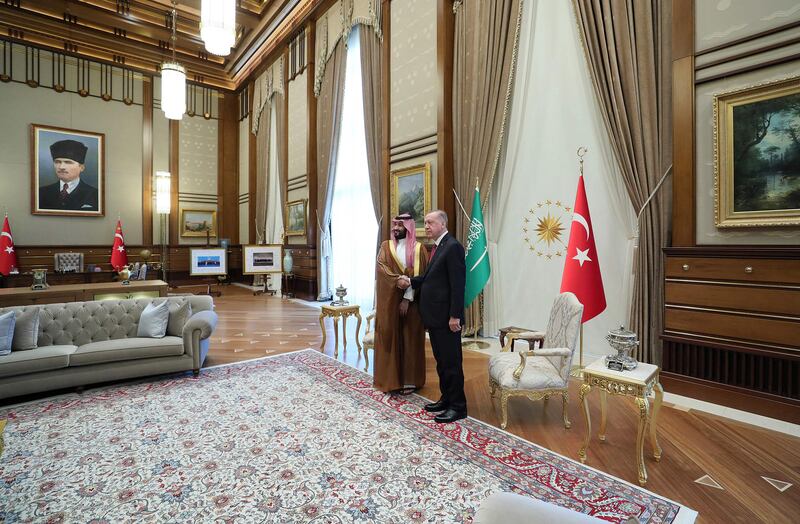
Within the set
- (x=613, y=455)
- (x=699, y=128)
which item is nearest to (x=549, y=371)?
(x=613, y=455)

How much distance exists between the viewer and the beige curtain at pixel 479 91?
5.26 metres

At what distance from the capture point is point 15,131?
10609 mm

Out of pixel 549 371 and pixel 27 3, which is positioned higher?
pixel 27 3

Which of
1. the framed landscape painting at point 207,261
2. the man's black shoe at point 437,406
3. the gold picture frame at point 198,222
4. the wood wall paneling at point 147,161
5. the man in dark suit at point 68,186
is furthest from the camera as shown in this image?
the gold picture frame at point 198,222

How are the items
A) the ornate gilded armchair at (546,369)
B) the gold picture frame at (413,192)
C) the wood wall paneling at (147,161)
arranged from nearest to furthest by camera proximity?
the ornate gilded armchair at (546,369) → the gold picture frame at (413,192) → the wood wall paneling at (147,161)

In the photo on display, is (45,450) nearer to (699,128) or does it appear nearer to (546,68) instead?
(699,128)

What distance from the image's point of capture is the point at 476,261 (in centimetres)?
510

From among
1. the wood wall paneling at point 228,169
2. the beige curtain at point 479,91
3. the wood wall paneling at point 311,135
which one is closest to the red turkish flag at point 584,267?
the beige curtain at point 479,91

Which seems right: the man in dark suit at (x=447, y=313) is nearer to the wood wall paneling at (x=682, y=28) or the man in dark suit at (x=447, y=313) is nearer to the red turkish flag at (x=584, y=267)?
the red turkish flag at (x=584, y=267)

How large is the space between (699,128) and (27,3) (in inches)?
552

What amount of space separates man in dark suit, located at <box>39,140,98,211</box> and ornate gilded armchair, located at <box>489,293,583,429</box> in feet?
43.0

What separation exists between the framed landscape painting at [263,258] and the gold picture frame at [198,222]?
427cm

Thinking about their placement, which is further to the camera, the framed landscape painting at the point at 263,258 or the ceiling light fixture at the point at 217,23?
the framed landscape painting at the point at 263,258

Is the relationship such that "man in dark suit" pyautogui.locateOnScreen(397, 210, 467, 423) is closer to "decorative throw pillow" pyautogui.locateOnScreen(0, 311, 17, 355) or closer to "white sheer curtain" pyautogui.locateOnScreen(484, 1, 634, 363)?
"white sheer curtain" pyautogui.locateOnScreen(484, 1, 634, 363)
